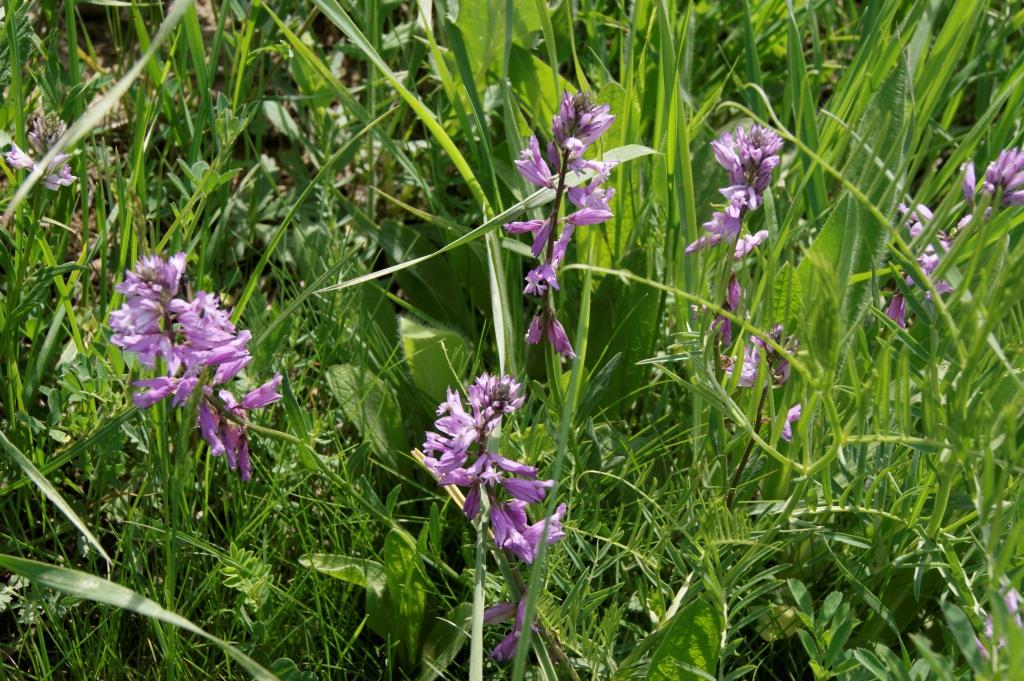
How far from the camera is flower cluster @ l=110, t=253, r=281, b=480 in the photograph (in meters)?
1.30

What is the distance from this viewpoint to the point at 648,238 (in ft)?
7.12

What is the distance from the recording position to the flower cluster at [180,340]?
1298 mm

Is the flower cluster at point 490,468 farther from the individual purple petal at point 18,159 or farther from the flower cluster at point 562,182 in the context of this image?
the individual purple petal at point 18,159

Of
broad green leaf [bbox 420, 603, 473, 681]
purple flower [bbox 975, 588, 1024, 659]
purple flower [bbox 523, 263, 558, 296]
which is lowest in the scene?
broad green leaf [bbox 420, 603, 473, 681]

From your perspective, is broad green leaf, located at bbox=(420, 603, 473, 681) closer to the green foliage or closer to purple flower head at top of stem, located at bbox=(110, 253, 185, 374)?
the green foliage

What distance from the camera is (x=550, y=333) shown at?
1.82m

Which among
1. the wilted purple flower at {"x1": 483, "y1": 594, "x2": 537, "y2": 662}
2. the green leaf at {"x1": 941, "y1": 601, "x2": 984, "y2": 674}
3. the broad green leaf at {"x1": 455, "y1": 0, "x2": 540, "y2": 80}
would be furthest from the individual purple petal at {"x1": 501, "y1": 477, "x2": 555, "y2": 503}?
the broad green leaf at {"x1": 455, "y1": 0, "x2": 540, "y2": 80}

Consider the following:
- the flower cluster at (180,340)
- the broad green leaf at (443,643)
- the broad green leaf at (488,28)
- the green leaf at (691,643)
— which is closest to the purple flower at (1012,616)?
the green leaf at (691,643)

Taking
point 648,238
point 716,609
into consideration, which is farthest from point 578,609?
point 648,238

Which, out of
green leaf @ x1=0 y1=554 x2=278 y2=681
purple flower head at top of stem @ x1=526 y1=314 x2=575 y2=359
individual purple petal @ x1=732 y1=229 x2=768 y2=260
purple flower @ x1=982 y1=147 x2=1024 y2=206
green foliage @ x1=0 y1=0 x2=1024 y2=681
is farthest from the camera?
purple flower head at top of stem @ x1=526 y1=314 x2=575 y2=359

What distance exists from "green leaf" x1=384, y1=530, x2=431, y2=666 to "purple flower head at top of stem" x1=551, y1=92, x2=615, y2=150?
646mm

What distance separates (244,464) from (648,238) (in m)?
0.97

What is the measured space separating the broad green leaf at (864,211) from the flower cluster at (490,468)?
0.48 meters

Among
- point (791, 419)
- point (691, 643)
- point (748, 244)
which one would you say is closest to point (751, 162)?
point (748, 244)
